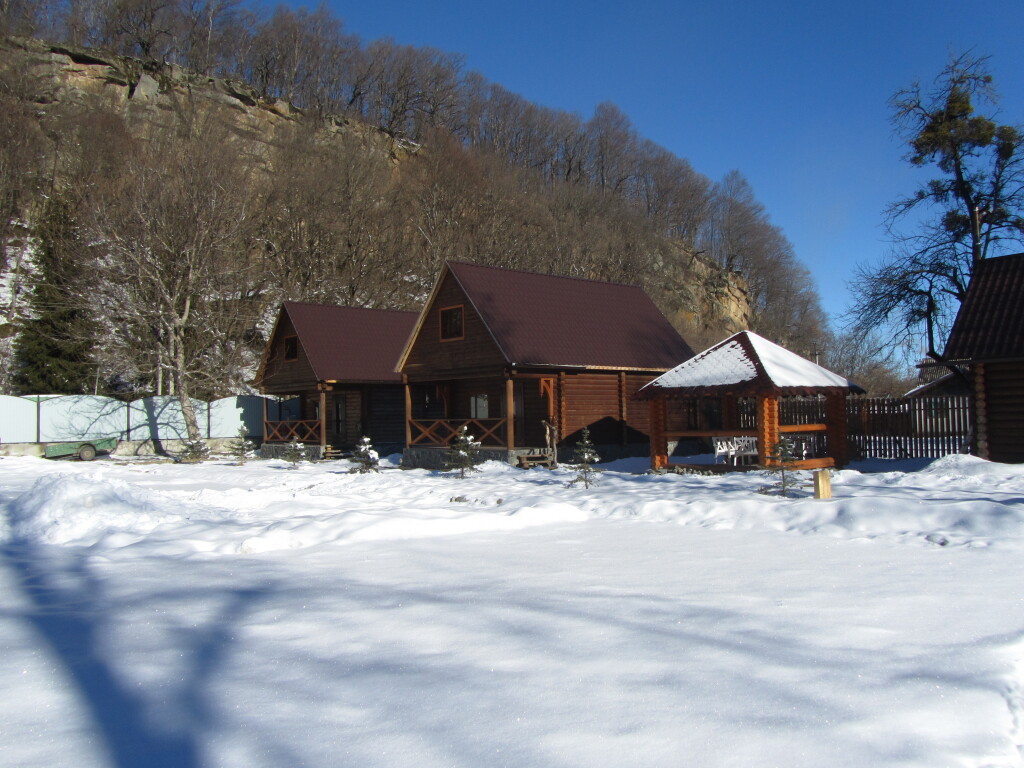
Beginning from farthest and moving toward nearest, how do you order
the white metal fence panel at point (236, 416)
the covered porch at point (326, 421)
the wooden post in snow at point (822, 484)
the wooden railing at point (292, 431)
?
the white metal fence panel at point (236, 416), the wooden railing at point (292, 431), the covered porch at point (326, 421), the wooden post in snow at point (822, 484)

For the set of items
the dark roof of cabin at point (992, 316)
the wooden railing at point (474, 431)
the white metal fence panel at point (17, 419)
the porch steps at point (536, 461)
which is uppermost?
the dark roof of cabin at point (992, 316)

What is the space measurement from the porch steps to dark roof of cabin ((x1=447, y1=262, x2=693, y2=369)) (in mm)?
2523

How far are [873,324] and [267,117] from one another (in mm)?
48281

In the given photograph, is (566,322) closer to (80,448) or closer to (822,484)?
(822,484)

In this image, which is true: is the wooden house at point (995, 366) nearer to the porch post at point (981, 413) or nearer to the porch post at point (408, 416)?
the porch post at point (981, 413)

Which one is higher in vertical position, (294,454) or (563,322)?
(563,322)

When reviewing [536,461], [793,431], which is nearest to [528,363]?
[536,461]

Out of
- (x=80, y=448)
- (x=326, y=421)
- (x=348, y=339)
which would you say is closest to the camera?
(x=80, y=448)

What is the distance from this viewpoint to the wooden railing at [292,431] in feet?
99.4

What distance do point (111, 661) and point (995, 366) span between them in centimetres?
1819

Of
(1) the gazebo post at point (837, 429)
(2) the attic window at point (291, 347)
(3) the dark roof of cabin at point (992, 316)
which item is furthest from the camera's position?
(2) the attic window at point (291, 347)

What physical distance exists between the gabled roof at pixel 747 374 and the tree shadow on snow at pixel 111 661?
12953 millimetres

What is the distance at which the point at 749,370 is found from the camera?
718 inches

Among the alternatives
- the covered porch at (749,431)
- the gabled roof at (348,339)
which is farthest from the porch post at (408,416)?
the covered porch at (749,431)
